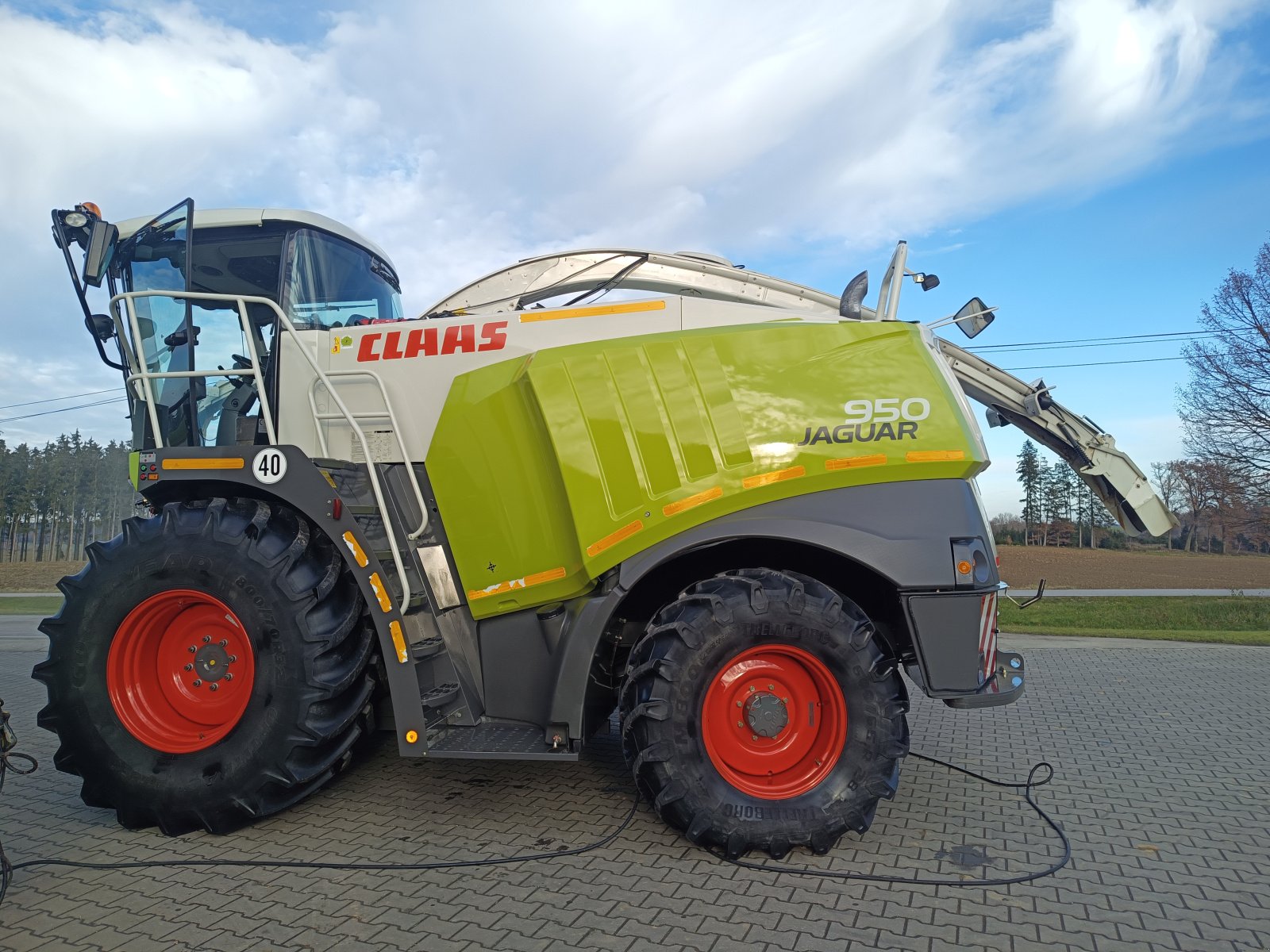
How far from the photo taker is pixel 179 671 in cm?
388

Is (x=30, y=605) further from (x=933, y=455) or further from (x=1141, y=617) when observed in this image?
(x=1141, y=617)

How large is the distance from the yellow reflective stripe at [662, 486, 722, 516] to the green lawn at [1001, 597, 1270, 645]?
412 inches

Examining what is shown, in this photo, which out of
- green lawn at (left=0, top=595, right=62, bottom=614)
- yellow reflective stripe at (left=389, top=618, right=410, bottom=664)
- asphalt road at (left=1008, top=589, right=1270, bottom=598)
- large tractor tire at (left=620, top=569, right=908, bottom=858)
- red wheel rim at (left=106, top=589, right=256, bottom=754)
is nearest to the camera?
large tractor tire at (left=620, top=569, right=908, bottom=858)

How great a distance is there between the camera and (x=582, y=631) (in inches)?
142

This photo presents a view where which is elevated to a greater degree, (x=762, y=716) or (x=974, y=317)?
(x=974, y=317)

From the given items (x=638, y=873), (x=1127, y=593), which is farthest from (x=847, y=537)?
(x=1127, y=593)

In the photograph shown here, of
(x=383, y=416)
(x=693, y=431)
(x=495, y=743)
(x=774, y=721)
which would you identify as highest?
(x=383, y=416)

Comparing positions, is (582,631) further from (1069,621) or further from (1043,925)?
(1069,621)

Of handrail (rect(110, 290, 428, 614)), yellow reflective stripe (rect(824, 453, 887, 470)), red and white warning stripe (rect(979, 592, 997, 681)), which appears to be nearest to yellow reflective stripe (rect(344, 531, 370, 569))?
handrail (rect(110, 290, 428, 614))

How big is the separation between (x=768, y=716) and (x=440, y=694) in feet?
5.15

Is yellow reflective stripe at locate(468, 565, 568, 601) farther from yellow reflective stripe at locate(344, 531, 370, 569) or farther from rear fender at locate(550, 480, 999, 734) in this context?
yellow reflective stripe at locate(344, 531, 370, 569)

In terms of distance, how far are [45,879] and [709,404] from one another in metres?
3.47

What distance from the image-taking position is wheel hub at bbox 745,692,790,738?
347cm

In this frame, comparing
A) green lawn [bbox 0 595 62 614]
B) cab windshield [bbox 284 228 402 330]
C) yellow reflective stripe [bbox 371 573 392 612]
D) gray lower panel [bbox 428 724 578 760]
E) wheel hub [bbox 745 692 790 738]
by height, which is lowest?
green lawn [bbox 0 595 62 614]
